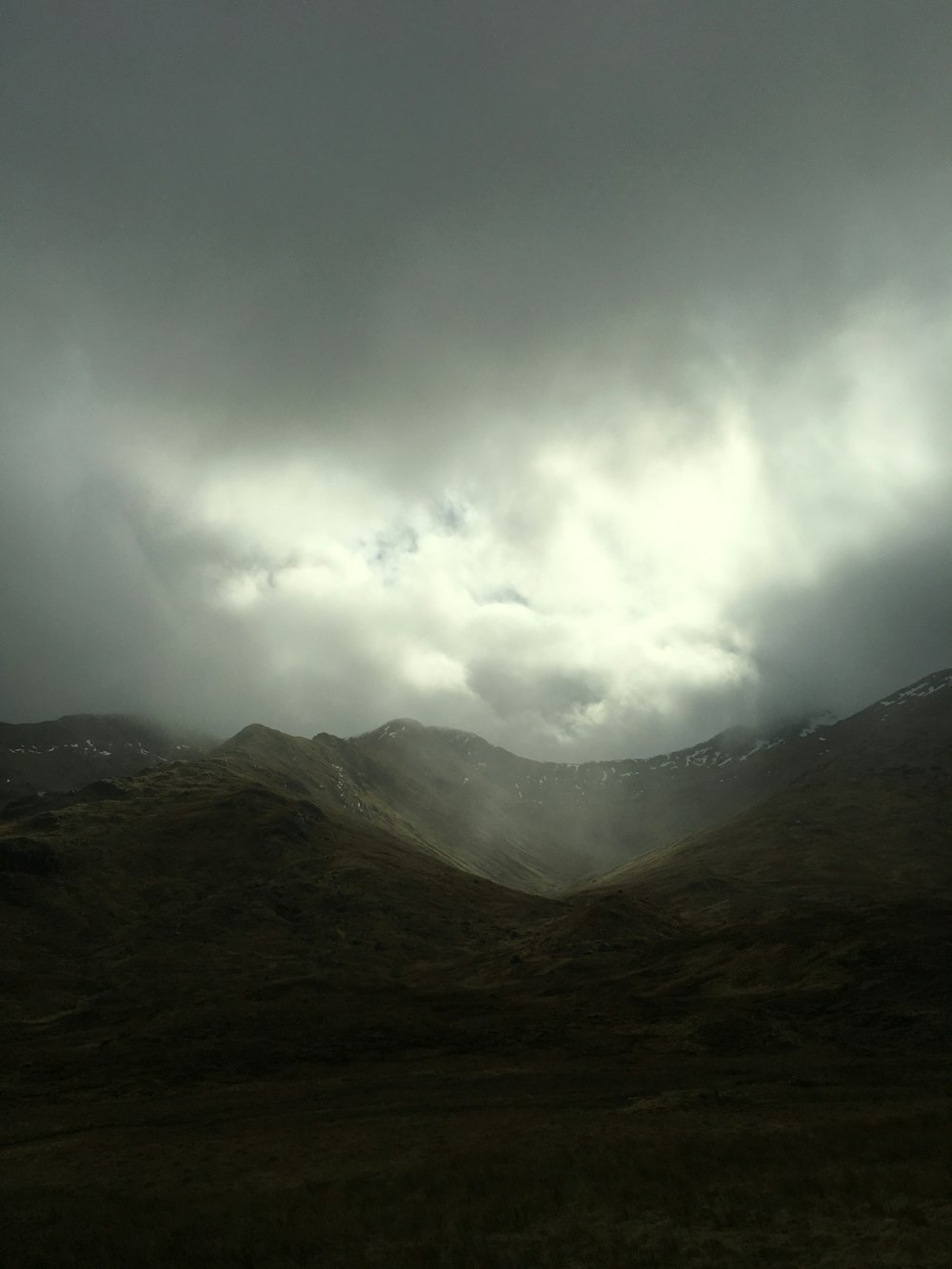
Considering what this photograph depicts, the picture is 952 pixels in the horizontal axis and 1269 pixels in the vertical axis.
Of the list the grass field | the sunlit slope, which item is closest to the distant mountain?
the sunlit slope

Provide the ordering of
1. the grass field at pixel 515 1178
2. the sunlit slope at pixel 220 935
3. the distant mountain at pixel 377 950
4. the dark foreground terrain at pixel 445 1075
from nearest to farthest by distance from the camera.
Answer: the grass field at pixel 515 1178 → the dark foreground terrain at pixel 445 1075 → the distant mountain at pixel 377 950 → the sunlit slope at pixel 220 935

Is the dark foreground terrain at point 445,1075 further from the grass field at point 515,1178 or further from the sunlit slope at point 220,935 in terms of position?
the sunlit slope at point 220,935

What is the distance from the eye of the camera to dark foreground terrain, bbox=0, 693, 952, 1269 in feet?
83.7

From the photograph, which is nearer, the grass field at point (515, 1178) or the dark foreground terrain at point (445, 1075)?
the grass field at point (515, 1178)

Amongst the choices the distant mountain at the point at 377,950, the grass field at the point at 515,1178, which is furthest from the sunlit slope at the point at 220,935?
the grass field at the point at 515,1178

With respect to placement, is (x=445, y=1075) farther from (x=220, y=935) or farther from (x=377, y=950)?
(x=220, y=935)

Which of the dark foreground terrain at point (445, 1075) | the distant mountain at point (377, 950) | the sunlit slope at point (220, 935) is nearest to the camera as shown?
the dark foreground terrain at point (445, 1075)

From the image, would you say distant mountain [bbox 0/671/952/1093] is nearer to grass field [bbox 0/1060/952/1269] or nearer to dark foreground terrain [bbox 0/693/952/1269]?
dark foreground terrain [bbox 0/693/952/1269]

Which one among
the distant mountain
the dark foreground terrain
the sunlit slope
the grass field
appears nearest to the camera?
the grass field

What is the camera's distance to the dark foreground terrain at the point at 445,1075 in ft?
83.7

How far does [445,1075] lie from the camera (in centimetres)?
5259

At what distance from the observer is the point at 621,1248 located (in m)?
23.2

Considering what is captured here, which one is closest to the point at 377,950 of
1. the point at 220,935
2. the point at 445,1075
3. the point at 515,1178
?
the point at 220,935

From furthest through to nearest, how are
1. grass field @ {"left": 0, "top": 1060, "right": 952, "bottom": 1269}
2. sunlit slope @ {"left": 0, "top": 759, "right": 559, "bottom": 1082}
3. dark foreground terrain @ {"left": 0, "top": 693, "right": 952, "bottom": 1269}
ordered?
sunlit slope @ {"left": 0, "top": 759, "right": 559, "bottom": 1082}
dark foreground terrain @ {"left": 0, "top": 693, "right": 952, "bottom": 1269}
grass field @ {"left": 0, "top": 1060, "right": 952, "bottom": 1269}
